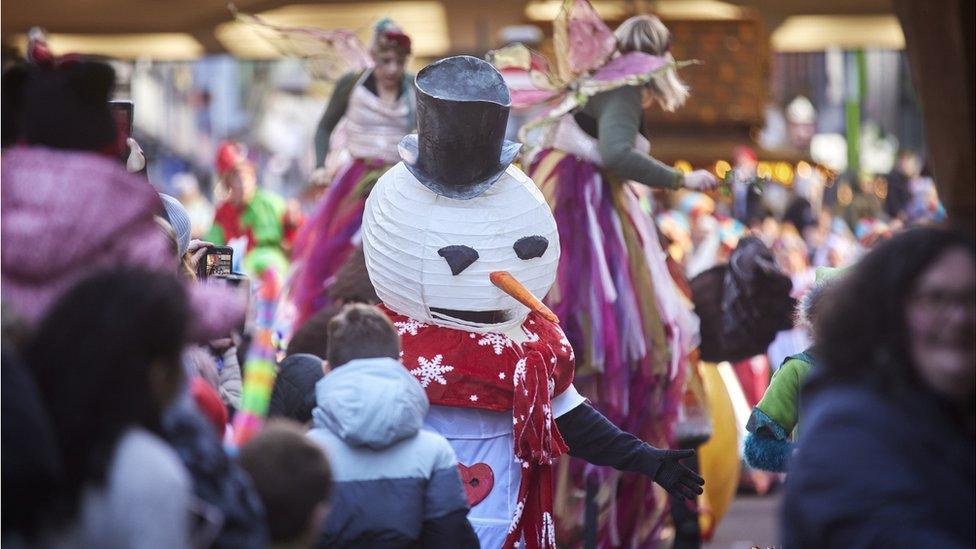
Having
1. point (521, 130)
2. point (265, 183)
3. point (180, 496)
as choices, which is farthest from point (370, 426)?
point (265, 183)

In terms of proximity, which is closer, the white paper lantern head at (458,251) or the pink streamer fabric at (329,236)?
the white paper lantern head at (458,251)

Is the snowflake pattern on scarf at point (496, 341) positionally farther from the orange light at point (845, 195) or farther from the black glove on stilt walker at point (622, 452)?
the orange light at point (845, 195)

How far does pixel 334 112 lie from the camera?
24.7ft

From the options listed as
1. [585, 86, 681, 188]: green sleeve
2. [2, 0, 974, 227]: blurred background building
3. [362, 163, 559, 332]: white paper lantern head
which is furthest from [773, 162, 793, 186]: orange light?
[362, 163, 559, 332]: white paper lantern head

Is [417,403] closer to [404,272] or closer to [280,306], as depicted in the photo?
[404,272]

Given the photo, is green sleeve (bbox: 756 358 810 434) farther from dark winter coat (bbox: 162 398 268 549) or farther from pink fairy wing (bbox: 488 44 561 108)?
pink fairy wing (bbox: 488 44 561 108)

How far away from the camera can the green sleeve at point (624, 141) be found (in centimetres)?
618

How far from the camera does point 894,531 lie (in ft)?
8.29

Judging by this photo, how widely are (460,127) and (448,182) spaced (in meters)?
0.16

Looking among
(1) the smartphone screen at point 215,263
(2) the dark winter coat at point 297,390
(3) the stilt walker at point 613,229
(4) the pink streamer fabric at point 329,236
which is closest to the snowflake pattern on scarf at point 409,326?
(2) the dark winter coat at point 297,390

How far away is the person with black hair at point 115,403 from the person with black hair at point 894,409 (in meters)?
0.98

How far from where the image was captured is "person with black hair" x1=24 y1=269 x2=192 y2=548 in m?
2.37

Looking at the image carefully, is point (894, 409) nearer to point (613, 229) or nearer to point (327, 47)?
point (613, 229)

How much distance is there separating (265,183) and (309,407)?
2468cm
